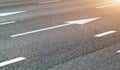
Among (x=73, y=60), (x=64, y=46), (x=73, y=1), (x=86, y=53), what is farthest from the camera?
(x=73, y=1)

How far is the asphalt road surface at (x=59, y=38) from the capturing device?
6273mm

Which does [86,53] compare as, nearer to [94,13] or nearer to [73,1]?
[94,13]

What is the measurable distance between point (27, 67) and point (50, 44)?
71.9 inches

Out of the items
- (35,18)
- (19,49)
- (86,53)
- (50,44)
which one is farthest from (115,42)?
(35,18)

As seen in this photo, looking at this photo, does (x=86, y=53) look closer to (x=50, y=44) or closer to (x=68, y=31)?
(x=50, y=44)

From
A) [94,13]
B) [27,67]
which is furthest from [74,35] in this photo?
[94,13]

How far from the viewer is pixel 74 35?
8.70 meters

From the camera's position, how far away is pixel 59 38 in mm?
8359

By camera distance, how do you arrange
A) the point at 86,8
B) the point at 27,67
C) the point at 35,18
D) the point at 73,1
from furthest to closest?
the point at 73,1, the point at 86,8, the point at 35,18, the point at 27,67

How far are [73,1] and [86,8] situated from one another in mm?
2808

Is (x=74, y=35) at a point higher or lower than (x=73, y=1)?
higher

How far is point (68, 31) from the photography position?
9211mm

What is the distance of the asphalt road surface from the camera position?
627 centimetres

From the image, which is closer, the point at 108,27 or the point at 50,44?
the point at 50,44
